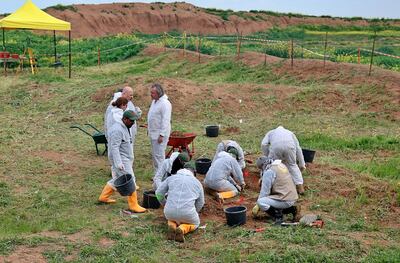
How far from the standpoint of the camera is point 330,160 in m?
12.0

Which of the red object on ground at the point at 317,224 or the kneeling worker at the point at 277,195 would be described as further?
the kneeling worker at the point at 277,195

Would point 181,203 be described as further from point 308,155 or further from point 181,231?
point 308,155

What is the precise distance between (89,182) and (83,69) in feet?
55.6

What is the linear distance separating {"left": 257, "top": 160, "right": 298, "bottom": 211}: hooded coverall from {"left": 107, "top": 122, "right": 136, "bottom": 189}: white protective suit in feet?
6.56

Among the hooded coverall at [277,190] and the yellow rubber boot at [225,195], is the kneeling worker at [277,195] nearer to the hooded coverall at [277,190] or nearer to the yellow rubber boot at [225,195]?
the hooded coverall at [277,190]

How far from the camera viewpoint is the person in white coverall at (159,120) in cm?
977

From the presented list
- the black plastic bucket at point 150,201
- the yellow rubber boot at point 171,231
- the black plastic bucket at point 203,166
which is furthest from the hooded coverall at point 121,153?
the black plastic bucket at point 203,166

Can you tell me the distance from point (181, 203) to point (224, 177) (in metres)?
1.89

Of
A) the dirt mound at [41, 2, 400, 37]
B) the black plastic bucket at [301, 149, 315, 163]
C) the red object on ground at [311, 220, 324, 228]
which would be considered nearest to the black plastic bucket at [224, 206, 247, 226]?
the red object on ground at [311, 220, 324, 228]

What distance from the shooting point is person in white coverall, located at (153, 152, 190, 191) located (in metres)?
8.05

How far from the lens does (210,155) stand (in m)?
12.4

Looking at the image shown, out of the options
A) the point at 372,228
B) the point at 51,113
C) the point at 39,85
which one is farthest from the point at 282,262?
the point at 39,85

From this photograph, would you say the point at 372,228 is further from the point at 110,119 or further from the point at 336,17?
the point at 336,17

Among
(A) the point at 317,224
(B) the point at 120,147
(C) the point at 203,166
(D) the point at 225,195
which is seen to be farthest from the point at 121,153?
(A) the point at 317,224
